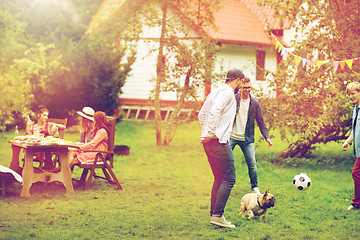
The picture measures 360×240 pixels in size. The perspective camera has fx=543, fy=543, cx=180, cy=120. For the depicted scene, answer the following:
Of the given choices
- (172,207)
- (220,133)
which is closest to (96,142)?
(172,207)

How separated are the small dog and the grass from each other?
0.33 feet

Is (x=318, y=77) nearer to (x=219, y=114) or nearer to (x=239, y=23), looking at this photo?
(x=219, y=114)

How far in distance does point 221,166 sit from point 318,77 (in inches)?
263

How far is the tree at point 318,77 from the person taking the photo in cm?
1214

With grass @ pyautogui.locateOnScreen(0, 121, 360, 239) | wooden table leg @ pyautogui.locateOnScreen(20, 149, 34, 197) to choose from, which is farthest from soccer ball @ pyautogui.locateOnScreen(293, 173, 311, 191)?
wooden table leg @ pyautogui.locateOnScreen(20, 149, 34, 197)

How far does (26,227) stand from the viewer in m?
6.54

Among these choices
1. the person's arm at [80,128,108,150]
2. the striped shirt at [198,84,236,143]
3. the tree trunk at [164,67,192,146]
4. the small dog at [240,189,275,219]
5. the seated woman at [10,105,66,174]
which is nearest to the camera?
the striped shirt at [198,84,236,143]

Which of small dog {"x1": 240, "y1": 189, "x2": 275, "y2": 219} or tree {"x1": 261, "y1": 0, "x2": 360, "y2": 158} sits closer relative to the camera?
small dog {"x1": 240, "y1": 189, "x2": 275, "y2": 219}

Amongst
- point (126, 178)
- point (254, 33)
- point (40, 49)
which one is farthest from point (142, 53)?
point (126, 178)

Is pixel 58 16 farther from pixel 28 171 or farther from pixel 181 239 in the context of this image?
→ pixel 181 239

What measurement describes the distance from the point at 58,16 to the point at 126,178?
84.0 feet

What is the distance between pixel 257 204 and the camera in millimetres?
7145

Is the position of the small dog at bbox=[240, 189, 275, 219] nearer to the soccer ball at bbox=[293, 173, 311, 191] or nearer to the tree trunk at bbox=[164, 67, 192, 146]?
the soccer ball at bbox=[293, 173, 311, 191]

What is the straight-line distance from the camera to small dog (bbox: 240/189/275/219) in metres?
7.03
